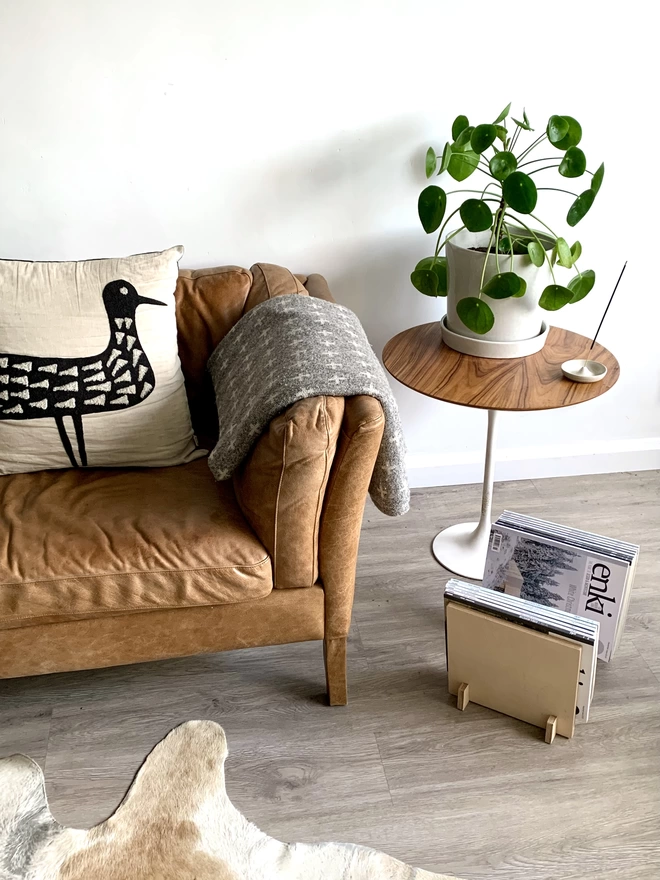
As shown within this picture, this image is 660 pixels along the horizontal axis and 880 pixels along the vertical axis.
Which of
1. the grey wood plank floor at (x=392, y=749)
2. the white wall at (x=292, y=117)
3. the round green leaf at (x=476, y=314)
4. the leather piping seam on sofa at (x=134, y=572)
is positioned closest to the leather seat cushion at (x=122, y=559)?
the leather piping seam on sofa at (x=134, y=572)

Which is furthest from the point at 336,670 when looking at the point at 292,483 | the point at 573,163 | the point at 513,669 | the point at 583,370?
the point at 573,163

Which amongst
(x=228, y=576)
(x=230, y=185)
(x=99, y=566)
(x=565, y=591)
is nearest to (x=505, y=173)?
(x=230, y=185)

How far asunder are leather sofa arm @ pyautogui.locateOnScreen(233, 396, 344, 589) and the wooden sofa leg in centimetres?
16

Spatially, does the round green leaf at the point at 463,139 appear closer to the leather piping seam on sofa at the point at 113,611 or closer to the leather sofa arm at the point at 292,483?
the leather sofa arm at the point at 292,483

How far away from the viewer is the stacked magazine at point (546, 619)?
149 cm

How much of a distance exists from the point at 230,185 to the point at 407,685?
49.6 inches

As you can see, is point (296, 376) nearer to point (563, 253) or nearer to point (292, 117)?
point (563, 253)

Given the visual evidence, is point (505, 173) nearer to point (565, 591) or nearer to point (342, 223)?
point (342, 223)

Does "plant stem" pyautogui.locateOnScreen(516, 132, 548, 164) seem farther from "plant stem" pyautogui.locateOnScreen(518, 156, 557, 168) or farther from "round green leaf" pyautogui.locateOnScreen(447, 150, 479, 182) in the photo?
"round green leaf" pyautogui.locateOnScreen(447, 150, 479, 182)

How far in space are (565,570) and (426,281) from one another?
0.71 m

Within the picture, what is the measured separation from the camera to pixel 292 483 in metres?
1.44

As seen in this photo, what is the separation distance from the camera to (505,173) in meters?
1.71

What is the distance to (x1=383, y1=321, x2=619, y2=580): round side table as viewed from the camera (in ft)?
5.58

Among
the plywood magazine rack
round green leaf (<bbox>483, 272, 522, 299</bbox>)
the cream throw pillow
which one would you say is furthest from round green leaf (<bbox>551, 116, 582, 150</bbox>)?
the plywood magazine rack
